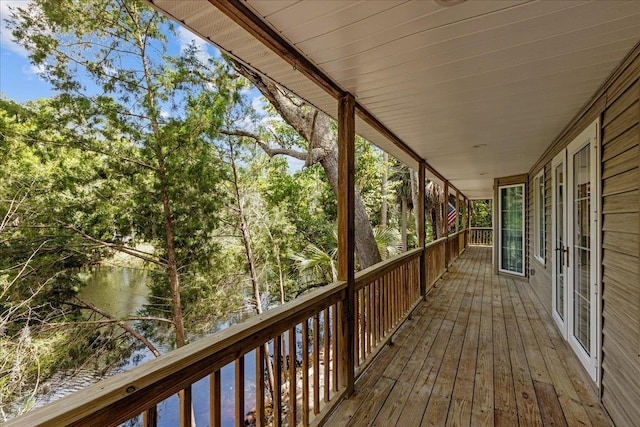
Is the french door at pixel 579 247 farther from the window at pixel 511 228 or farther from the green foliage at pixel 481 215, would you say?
the green foliage at pixel 481 215

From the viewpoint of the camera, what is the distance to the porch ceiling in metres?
1.32

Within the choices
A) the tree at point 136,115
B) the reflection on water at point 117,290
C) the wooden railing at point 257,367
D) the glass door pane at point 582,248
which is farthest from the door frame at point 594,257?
the reflection on water at point 117,290

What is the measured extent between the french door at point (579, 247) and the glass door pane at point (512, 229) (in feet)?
9.51

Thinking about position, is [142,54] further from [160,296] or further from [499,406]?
[499,406]

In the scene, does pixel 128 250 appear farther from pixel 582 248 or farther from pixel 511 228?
pixel 511 228

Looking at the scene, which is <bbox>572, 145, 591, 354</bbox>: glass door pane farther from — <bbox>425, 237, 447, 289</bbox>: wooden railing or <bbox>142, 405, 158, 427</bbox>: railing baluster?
<bbox>142, 405, 158, 427</bbox>: railing baluster

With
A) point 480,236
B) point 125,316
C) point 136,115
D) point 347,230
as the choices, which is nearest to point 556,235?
point 347,230

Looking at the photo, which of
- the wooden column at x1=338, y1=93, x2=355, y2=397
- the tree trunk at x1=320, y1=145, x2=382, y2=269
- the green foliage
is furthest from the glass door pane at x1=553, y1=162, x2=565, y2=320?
the green foliage

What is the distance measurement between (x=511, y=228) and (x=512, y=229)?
41 millimetres

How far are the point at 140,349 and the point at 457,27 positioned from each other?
7375 mm

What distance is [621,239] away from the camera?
182 cm

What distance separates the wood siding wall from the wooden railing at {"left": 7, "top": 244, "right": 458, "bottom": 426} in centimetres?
166

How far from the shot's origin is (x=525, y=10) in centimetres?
131

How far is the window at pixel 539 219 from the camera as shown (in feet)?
14.6
